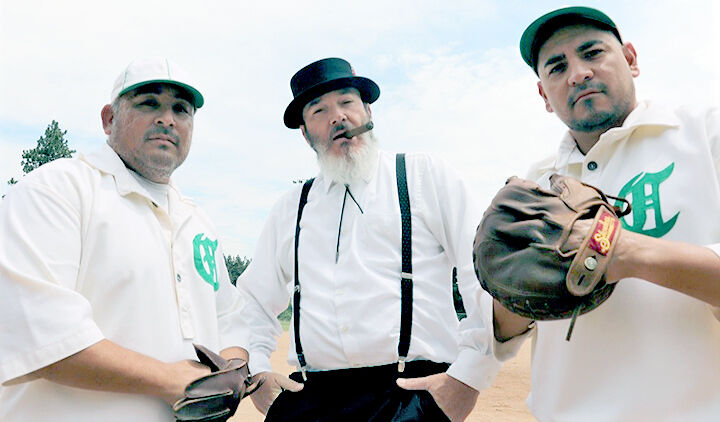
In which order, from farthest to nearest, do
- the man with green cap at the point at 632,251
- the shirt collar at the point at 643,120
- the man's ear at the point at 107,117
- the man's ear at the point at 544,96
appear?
the man's ear at the point at 107,117
the man's ear at the point at 544,96
the shirt collar at the point at 643,120
the man with green cap at the point at 632,251

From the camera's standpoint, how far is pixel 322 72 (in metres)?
3.40

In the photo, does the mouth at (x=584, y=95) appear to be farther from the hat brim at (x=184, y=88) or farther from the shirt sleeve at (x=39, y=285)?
the shirt sleeve at (x=39, y=285)

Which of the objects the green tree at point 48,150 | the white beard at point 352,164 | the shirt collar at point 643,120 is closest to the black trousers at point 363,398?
the white beard at point 352,164

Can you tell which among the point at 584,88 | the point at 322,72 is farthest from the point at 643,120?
the point at 322,72

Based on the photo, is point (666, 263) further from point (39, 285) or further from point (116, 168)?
point (116, 168)

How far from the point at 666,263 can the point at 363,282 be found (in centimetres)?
161

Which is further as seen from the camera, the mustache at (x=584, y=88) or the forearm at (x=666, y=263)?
the mustache at (x=584, y=88)

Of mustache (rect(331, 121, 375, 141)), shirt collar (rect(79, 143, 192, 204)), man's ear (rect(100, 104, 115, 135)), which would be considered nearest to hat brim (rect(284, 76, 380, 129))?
mustache (rect(331, 121, 375, 141))

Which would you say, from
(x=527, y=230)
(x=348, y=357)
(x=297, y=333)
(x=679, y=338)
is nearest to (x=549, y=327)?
(x=679, y=338)

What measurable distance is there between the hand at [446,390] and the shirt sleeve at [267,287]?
1.08 metres

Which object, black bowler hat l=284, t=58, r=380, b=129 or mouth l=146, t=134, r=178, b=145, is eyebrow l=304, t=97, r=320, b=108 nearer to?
black bowler hat l=284, t=58, r=380, b=129

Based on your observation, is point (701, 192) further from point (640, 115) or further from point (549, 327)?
A: point (549, 327)

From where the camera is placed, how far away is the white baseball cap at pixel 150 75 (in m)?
2.86

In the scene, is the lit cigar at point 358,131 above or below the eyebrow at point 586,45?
above
